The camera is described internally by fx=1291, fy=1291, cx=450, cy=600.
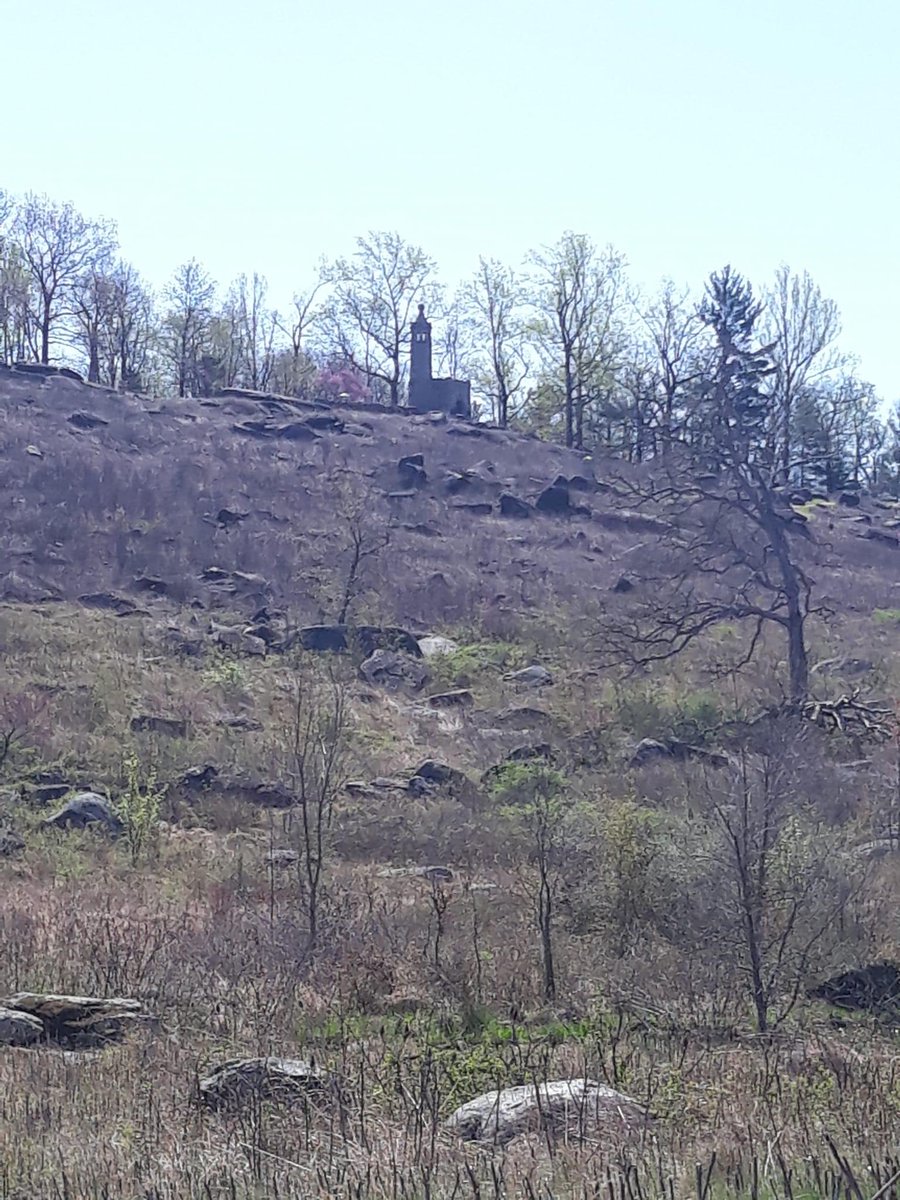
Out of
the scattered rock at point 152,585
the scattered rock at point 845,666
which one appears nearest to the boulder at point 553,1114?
the scattered rock at point 845,666

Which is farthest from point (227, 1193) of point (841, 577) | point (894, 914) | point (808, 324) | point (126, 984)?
point (808, 324)

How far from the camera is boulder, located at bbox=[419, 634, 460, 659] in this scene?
2764 centimetres

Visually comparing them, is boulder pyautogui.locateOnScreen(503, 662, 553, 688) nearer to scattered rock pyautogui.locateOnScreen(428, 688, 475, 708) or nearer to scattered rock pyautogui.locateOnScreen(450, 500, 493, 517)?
scattered rock pyautogui.locateOnScreen(428, 688, 475, 708)

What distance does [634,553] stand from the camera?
3956 cm

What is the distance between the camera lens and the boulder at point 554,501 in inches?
1789

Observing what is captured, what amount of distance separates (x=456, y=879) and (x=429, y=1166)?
9648 mm

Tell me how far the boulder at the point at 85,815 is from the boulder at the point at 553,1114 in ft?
37.7

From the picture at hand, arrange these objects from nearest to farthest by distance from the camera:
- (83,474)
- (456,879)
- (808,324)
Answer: (456,879)
(83,474)
(808,324)

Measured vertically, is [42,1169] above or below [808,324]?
below

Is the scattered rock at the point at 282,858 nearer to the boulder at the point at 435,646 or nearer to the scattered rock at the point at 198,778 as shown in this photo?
the scattered rock at the point at 198,778

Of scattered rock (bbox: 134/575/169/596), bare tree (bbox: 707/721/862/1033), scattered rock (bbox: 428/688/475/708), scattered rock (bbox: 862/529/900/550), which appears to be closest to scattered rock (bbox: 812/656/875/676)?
scattered rock (bbox: 428/688/475/708)

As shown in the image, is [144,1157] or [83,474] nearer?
[144,1157]

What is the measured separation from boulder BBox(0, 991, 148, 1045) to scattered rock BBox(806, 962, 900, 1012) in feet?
16.5

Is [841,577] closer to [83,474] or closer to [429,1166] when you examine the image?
[83,474]
